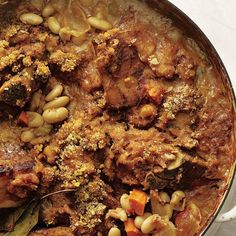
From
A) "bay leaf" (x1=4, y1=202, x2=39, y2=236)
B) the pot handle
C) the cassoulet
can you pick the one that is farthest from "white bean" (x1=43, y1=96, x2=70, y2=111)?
the pot handle

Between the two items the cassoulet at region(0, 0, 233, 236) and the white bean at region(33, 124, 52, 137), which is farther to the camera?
the white bean at region(33, 124, 52, 137)

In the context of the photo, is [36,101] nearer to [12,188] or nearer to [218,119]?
[12,188]

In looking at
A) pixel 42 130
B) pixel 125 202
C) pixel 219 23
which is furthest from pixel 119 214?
pixel 219 23

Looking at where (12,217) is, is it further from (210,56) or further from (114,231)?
(210,56)

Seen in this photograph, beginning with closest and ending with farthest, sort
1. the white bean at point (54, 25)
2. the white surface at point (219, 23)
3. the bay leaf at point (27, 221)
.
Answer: the bay leaf at point (27, 221) → the white bean at point (54, 25) → the white surface at point (219, 23)

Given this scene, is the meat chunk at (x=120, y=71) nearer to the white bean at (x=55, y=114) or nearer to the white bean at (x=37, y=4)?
the white bean at (x=55, y=114)

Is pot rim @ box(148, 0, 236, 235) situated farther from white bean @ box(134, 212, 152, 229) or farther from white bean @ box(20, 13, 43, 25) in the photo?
white bean @ box(20, 13, 43, 25)

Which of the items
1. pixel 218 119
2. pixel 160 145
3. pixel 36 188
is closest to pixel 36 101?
pixel 36 188

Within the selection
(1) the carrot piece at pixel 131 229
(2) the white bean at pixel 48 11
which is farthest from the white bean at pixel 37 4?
(1) the carrot piece at pixel 131 229

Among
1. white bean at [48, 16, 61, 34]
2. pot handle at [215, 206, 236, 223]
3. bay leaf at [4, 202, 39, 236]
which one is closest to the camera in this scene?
pot handle at [215, 206, 236, 223]
